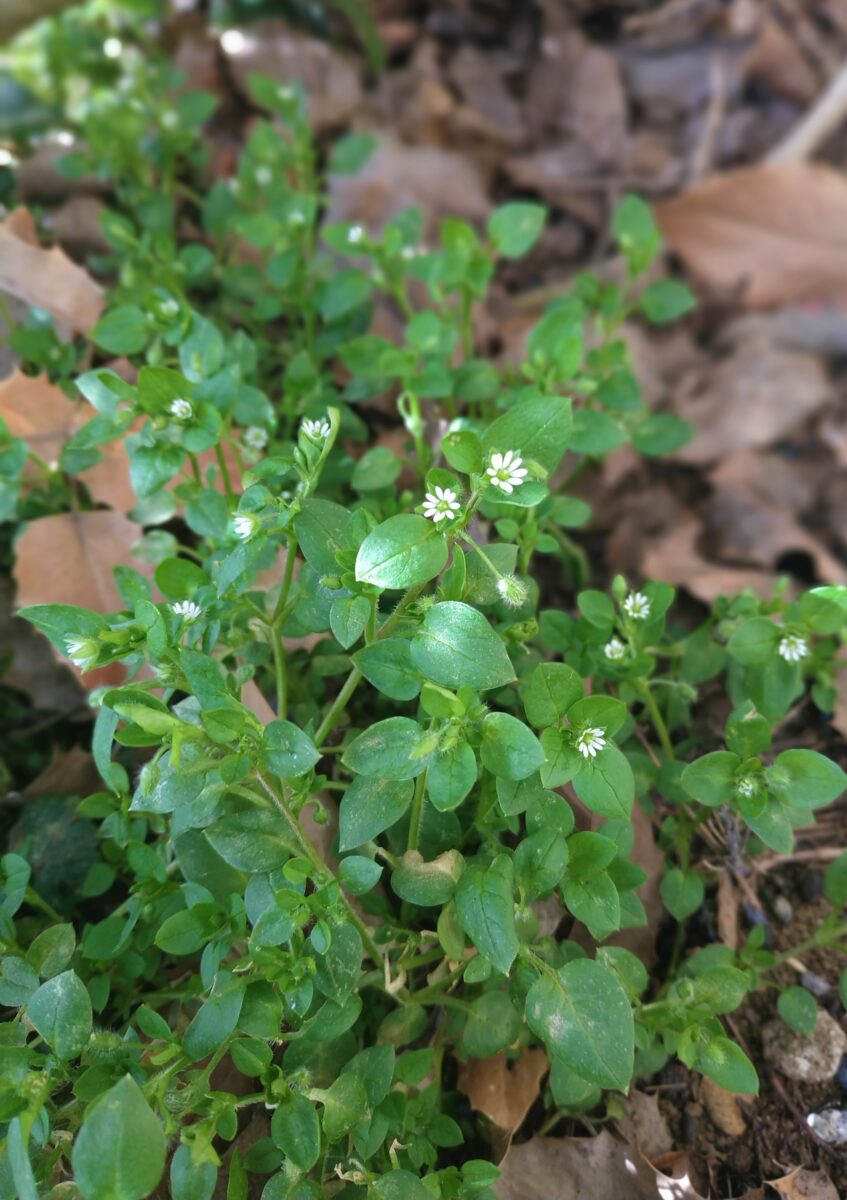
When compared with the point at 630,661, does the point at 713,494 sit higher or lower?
lower

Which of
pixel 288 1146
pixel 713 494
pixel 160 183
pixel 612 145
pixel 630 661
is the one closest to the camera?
pixel 288 1146

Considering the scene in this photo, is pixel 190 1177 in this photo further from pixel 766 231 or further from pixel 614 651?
pixel 766 231

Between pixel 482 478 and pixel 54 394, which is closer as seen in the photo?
pixel 482 478

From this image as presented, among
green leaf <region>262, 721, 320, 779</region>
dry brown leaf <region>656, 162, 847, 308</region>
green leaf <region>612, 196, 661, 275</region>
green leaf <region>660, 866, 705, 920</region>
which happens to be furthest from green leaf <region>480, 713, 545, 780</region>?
dry brown leaf <region>656, 162, 847, 308</region>

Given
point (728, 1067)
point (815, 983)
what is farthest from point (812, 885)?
point (728, 1067)

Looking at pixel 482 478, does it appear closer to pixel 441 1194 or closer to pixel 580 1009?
pixel 580 1009

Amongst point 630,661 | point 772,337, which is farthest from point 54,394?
point 772,337

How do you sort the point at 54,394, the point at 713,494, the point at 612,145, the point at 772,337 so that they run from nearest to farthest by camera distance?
the point at 54,394, the point at 713,494, the point at 772,337, the point at 612,145
